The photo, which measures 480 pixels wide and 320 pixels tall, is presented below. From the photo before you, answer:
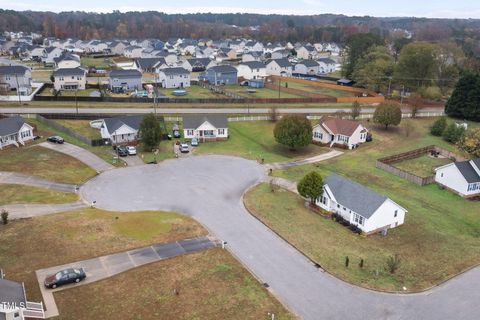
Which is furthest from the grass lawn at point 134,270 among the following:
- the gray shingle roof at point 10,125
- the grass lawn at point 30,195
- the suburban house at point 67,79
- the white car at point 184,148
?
the suburban house at point 67,79

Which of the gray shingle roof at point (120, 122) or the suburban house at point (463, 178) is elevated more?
the gray shingle roof at point (120, 122)

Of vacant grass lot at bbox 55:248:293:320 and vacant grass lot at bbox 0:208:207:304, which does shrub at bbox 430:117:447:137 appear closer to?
vacant grass lot at bbox 0:208:207:304

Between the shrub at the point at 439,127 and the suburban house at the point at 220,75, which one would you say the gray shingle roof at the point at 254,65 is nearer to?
the suburban house at the point at 220,75

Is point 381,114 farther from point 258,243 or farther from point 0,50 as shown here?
point 0,50

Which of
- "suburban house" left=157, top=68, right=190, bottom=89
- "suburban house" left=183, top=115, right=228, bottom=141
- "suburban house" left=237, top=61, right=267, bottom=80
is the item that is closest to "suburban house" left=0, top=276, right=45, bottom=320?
"suburban house" left=183, top=115, right=228, bottom=141

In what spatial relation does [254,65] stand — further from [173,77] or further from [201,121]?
[201,121]

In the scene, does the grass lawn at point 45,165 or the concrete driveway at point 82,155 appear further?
the concrete driveway at point 82,155

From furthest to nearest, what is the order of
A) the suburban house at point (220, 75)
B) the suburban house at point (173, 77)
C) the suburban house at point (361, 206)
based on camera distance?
the suburban house at point (220, 75) → the suburban house at point (173, 77) → the suburban house at point (361, 206)
